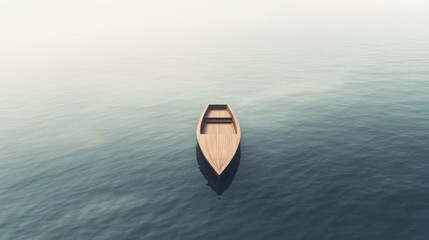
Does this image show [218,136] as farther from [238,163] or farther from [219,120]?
[219,120]

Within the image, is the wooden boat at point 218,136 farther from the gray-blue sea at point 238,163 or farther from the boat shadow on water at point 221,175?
the gray-blue sea at point 238,163

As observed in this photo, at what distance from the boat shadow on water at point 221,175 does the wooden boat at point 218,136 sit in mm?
708

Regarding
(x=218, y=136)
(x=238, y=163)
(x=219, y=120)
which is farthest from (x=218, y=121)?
(x=238, y=163)

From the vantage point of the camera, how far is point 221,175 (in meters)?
30.9

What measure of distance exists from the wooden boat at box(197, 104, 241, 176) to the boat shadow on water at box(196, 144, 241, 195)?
0.71 metres

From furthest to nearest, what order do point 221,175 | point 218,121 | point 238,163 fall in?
point 218,121
point 238,163
point 221,175

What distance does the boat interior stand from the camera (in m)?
41.5

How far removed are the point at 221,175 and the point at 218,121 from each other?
14.5m

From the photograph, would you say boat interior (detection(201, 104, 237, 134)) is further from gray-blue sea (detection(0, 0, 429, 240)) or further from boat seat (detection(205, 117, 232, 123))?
gray-blue sea (detection(0, 0, 429, 240))

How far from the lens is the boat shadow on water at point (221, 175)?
30.9 meters

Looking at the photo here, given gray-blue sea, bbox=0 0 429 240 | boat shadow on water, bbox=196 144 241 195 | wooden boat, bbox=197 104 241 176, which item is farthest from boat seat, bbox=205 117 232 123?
boat shadow on water, bbox=196 144 241 195

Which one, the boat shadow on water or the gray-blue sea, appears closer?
the gray-blue sea

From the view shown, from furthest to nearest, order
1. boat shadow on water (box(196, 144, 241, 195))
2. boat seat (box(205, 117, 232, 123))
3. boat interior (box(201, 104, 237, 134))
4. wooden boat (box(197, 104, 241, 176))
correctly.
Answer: boat seat (box(205, 117, 232, 123)), boat interior (box(201, 104, 237, 134)), wooden boat (box(197, 104, 241, 176)), boat shadow on water (box(196, 144, 241, 195))

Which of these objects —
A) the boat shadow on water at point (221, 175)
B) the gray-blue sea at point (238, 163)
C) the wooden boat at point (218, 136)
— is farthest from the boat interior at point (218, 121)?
the boat shadow on water at point (221, 175)
